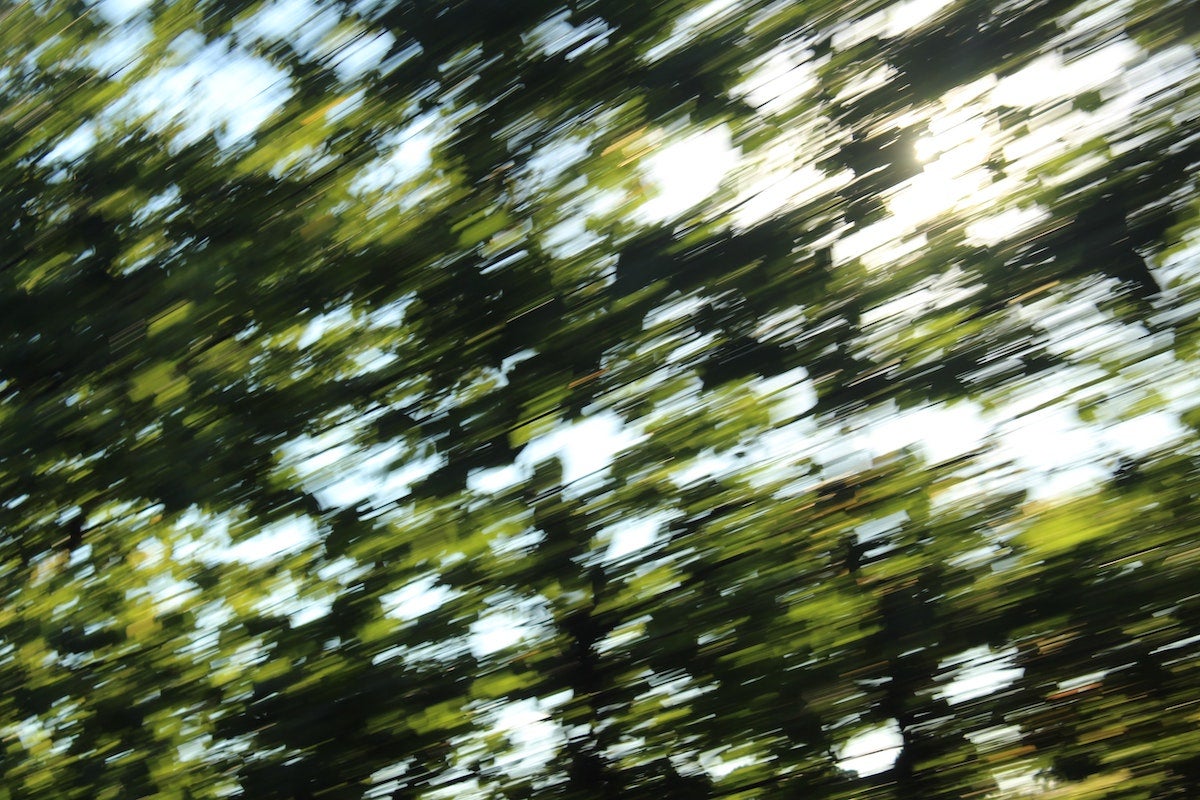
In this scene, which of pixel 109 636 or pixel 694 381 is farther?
pixel 109 636

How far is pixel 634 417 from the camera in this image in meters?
3.07

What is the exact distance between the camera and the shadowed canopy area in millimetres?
2695

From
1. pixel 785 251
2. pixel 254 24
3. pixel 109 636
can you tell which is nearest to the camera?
pixel 785 251

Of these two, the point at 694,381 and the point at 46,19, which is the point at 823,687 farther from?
the point at 46,19

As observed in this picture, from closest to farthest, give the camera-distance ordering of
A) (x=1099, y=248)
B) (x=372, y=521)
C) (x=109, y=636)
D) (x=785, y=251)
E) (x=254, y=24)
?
(x=1099, y=248), (x=785, y=251), (x=372, y=521), (x=109, y=636), (x=254, y=24)

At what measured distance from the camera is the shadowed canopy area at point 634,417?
8.84 ft

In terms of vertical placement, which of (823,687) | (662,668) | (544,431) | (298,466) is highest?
(298,466)

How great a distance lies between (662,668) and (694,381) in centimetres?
96

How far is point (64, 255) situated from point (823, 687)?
12.3 ft

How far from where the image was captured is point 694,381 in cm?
305

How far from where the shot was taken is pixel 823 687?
108 inches

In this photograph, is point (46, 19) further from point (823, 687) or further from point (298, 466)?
point (823, 687)

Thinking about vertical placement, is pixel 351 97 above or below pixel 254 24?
below

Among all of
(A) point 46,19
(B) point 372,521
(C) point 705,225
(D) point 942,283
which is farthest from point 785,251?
(A) point 46,19
